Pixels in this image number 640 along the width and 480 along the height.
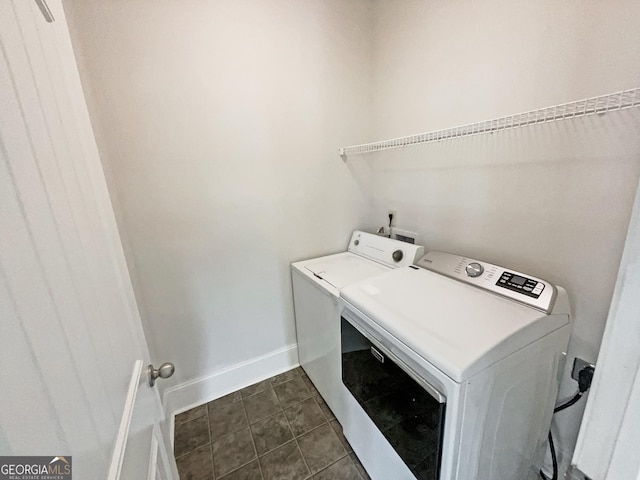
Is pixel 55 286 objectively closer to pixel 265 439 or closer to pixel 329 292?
pixel 329 292

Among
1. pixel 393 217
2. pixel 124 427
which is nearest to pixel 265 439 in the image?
pixel 124 427

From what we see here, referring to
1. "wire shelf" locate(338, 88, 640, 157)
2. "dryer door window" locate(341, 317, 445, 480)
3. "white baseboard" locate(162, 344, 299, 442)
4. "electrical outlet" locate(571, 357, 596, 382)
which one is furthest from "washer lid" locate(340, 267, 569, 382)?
"white baseboard" locate(162, 344, 299, 442)

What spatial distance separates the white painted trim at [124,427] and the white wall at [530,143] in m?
1.57

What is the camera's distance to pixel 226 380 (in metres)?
1.87

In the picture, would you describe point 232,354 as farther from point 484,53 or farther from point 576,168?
point 484,53

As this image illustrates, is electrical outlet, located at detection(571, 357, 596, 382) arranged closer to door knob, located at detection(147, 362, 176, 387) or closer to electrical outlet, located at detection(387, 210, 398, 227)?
electrical outlet, located at detection(387, 210, 398, 227)

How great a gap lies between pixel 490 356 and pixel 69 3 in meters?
2.18

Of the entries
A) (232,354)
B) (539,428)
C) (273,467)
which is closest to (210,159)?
(232,354)

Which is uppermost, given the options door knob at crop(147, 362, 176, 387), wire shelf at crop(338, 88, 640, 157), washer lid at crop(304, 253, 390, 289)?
wire shelf at crop(338, 88, 640, 157)

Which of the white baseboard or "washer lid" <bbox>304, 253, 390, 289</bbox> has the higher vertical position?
"washer lid" <bbox>304, 253, 390, 289</bbox>

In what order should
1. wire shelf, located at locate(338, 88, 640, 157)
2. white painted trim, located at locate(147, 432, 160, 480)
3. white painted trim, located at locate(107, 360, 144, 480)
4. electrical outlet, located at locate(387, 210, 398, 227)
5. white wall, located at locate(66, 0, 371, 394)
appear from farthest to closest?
1. electrical outlet, located at locate(387, 210, 398, 227)
2. white wall, located at locate(66, 0, 371, 394)
3. wire shelf, located at locate(338, 88, 640, 157)
4. white painted trim, located at locate(147, 432, 160, 480)
5. white painted trim, located at locate(107, 360, 144, 480)

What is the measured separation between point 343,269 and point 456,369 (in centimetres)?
106

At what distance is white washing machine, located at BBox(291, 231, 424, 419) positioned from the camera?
1491mm

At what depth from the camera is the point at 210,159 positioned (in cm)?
157
